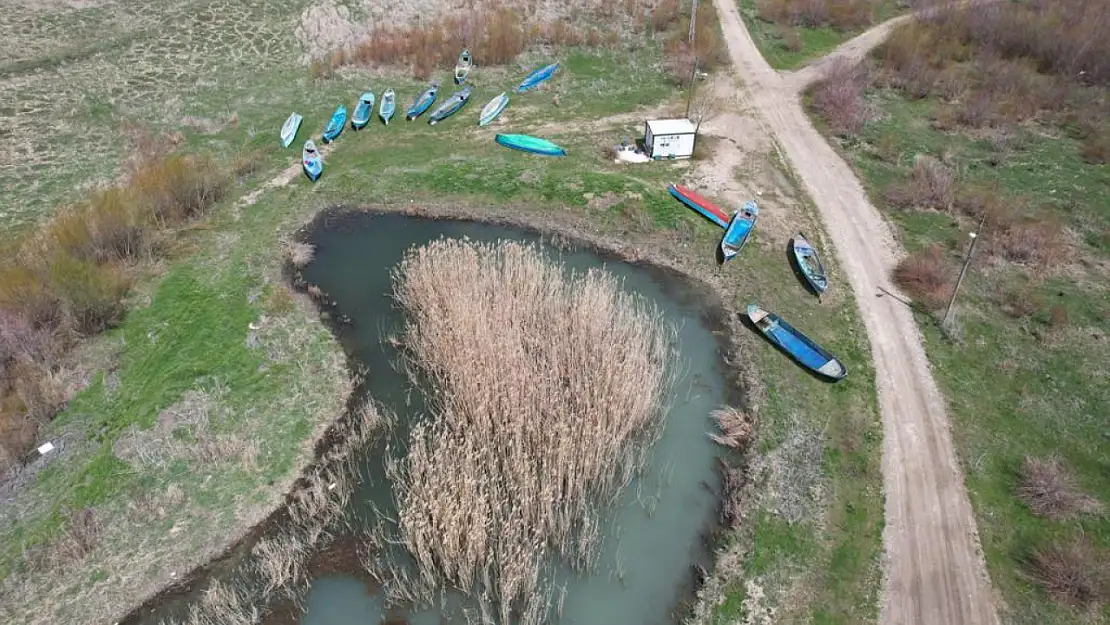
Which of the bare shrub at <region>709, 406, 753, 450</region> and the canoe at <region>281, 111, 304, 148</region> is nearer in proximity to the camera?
the bare shrub at <region>709, 406, 753, 450</region>

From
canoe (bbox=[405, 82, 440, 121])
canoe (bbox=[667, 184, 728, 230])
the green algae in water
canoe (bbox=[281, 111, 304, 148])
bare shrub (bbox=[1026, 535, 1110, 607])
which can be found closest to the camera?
bare shrub (bbox=[1026, 535, 1110, 607])

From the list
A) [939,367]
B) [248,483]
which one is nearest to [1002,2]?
[939,367]

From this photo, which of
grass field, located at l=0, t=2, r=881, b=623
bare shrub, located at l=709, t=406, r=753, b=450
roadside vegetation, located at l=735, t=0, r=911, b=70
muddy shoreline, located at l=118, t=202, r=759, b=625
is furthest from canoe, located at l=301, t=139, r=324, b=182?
roadside vegetation, located at l=735, t=0, r=911, b=70

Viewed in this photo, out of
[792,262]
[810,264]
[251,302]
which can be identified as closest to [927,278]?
[810,264]

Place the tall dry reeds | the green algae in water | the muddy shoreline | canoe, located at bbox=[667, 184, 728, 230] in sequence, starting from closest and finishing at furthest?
the tall dry reeds
the green algae in water
the muddy shoreline
canoe, located at bbox=[667, 184, 728, 230]

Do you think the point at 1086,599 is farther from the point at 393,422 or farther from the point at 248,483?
the point at 248,483

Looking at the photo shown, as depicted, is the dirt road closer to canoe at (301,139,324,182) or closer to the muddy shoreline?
the muddy shoreline

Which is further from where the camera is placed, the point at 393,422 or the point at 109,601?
the point at 393,422

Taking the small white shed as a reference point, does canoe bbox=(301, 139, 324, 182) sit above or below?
below
